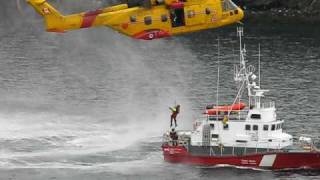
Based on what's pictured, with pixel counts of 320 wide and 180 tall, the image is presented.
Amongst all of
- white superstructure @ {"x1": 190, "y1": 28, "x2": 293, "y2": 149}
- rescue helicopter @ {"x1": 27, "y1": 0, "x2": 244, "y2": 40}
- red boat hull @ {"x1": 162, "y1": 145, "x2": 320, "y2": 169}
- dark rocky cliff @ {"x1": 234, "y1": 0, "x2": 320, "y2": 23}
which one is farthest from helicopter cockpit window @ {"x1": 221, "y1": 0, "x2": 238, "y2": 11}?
dark rocky cliff @ {"x1": 234, "y1": 0, "x2": 320, "y2": 23}

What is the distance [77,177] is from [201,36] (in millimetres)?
78477

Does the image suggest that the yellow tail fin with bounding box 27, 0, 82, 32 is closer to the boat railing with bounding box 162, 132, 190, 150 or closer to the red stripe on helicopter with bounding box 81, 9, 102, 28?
the red stripe on helicopter with bounding box 81, 9, 102, 28

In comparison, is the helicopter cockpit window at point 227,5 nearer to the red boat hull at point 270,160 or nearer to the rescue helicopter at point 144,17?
the rescue helicopter at point 144,17

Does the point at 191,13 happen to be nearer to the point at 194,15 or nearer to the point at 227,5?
the point at 194,15

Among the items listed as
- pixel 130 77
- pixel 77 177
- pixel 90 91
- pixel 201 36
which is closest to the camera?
pixel 77 177

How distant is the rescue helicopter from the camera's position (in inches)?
2726

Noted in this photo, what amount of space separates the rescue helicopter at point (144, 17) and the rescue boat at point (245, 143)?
9162 millimetres

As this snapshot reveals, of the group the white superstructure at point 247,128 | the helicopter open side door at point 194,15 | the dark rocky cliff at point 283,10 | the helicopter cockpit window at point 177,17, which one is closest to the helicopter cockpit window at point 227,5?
the helicopter open side door at point 194,15

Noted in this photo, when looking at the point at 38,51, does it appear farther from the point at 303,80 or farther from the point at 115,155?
the point at 115,155

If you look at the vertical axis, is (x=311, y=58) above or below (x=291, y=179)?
above

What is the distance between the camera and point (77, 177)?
7725 centimetres

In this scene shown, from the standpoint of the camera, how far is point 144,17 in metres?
70.8

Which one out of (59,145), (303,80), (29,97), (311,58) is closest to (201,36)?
(311,58)

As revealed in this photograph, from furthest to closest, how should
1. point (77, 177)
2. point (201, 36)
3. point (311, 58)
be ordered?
point (201, 36) < point (311, 58) < point (77, 177)
